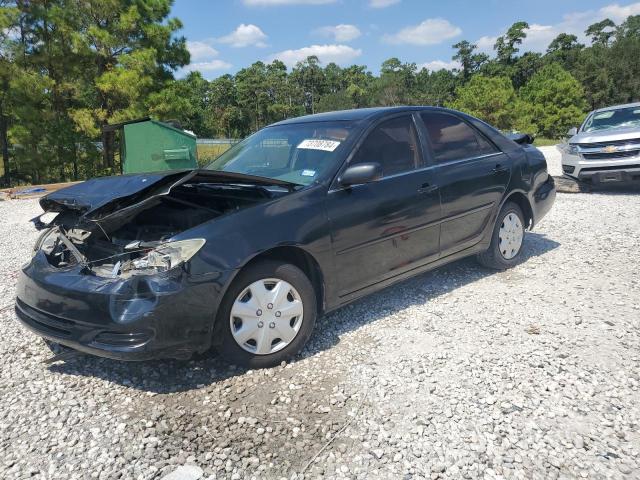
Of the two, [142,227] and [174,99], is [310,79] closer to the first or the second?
[174,99]

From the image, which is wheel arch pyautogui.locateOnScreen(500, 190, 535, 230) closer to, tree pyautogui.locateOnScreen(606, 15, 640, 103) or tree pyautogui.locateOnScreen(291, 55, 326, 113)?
tree pyautogui.locateOnScreen(606, 15, 640, 103)

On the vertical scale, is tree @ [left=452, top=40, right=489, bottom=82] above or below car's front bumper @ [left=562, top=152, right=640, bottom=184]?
above

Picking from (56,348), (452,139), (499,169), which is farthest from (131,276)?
(499,169)

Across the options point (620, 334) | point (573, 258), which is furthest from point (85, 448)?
point (573, 258)

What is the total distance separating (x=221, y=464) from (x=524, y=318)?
261 cm

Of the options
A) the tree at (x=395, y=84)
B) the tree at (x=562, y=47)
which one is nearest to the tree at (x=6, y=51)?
the tree at (x=395, y=84)

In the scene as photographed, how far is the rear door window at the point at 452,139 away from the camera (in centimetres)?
409

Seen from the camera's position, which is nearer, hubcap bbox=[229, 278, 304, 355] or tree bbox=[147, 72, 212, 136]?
hubcap bbox=[229, 278, 304, 355]

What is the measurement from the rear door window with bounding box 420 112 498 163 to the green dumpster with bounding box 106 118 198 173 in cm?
855

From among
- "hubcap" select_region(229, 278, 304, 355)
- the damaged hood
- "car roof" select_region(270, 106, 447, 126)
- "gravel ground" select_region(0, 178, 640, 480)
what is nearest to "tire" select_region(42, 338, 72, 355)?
"gravel ground" select_region(0, 178, 640, 480)

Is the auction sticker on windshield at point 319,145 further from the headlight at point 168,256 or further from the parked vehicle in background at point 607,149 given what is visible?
the parked vehicle in background at point 607,149

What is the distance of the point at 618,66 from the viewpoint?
156ft

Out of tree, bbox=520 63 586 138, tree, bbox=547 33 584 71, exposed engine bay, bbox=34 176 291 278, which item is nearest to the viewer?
exposed engine bay, bbox=34 176 291 278

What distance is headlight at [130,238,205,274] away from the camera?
8.63 feet
